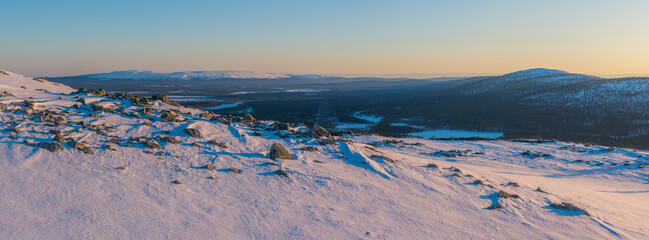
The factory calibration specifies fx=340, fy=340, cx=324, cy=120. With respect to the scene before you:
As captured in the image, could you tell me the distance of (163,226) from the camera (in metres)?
6.24

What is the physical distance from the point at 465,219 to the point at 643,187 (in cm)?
1041

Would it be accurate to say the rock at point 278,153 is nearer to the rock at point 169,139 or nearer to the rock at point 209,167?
the rock at point 209,167

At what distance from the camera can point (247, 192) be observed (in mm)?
8102

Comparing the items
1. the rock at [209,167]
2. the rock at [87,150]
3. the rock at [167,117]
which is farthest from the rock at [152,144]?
the rock at [167,117]

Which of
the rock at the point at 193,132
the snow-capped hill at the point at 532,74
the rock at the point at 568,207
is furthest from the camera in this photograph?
the snow-capped hill at the point at 532,74

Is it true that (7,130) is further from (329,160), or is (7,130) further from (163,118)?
(329,160)

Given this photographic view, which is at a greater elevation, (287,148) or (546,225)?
(287,148)

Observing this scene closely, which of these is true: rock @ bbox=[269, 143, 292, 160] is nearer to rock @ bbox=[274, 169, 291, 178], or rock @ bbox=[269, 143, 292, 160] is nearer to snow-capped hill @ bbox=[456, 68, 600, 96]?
rock @ bbox=[274, 169, 291, 178]

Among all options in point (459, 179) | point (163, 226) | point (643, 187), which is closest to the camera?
point (163, 226)

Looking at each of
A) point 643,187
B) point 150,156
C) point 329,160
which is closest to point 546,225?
point 329,160

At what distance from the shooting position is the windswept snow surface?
6438 millimetres

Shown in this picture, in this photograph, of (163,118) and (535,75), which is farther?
(535,75)

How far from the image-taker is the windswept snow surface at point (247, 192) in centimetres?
644

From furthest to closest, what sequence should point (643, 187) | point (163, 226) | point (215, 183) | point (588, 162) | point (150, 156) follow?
point (588, 162) → point (643, 187) → point (150, 156) → point (215, 183) → point (163, 226)
